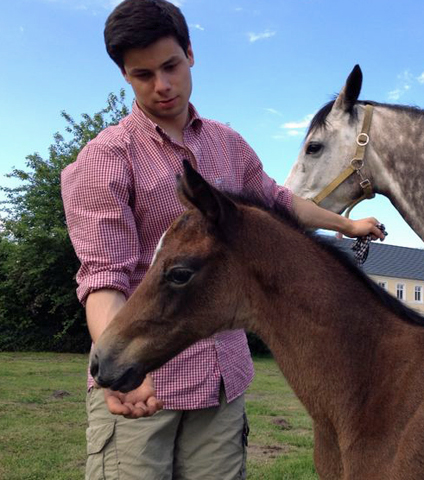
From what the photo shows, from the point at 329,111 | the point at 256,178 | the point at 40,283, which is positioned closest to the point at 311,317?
the point at 256,178

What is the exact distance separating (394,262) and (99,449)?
5274cm

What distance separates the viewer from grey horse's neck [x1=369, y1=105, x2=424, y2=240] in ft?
14.9

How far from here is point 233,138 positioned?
3303 mm

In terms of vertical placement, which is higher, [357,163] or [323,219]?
[357,163]

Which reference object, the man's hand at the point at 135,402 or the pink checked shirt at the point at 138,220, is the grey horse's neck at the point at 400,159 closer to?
the pink checked shirt at the point at 138,220

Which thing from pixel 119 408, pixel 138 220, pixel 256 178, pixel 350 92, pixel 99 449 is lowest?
pixel 99 449

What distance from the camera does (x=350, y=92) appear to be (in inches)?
190

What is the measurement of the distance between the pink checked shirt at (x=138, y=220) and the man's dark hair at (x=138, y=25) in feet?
1.26

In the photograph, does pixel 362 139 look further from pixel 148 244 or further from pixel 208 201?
pixel 208 201

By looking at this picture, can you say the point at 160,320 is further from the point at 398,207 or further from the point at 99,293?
the point at 398,207

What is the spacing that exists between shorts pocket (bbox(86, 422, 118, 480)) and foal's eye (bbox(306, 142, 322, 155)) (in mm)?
3058

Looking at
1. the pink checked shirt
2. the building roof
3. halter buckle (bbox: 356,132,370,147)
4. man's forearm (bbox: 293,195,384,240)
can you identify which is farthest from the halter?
the building roof

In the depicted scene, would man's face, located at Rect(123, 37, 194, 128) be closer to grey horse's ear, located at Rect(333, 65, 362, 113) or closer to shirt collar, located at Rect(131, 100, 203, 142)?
shirt collar, located at Rect(131, 100, 203, 142)

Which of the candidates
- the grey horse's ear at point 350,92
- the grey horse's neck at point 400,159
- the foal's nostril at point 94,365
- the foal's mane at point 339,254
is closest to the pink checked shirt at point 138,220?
the foal's mane at point 339,254
